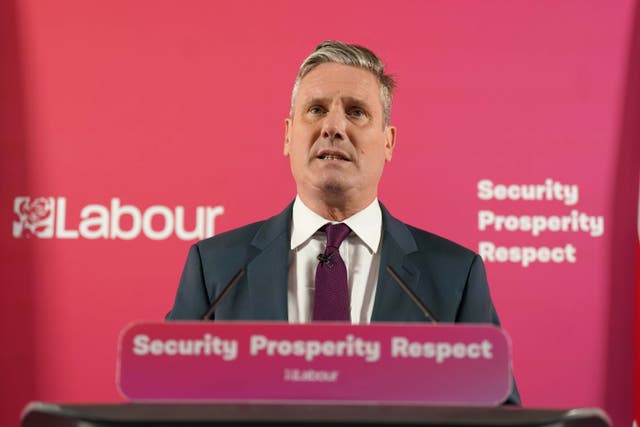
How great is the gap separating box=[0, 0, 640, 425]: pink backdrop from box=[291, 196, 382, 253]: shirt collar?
783 mm

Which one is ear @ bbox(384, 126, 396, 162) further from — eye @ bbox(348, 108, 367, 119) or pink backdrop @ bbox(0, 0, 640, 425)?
pink backdrop @ bbox(0, 0, 640, 425)

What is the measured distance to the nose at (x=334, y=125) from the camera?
6.35 ft

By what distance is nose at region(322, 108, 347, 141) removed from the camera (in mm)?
1935

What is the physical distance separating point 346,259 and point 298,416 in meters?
0.98

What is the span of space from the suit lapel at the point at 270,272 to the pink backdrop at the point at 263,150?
84 cm

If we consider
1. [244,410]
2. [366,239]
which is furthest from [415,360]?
[366,239]

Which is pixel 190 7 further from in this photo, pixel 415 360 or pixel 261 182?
pixel 415 360

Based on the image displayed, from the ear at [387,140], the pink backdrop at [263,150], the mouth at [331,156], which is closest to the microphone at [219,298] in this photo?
the mouth at [331,156]

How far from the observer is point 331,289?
1707 mm

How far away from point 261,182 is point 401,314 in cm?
115

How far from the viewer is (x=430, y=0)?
110 inches

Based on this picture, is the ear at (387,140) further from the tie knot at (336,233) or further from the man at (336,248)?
the tie knot at (336,233)

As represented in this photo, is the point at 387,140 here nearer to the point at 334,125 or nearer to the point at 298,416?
the point at 334,125

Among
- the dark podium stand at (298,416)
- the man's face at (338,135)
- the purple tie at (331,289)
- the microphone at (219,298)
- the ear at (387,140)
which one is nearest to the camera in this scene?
the dark podium stand at (298,416)
